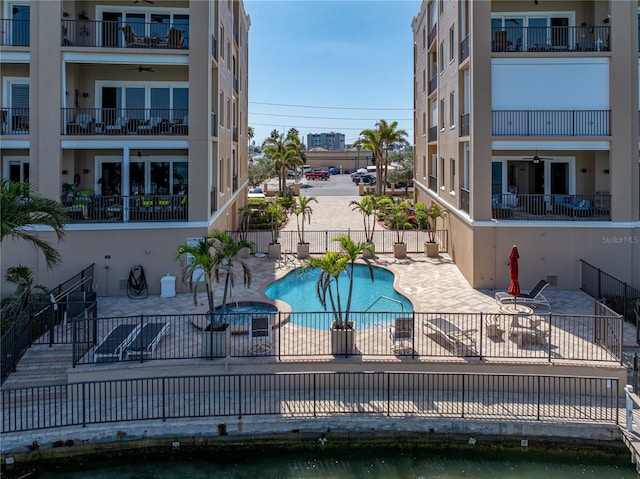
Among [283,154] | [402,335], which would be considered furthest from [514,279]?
[283,154]

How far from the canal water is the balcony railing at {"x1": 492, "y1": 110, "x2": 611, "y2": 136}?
1268cm

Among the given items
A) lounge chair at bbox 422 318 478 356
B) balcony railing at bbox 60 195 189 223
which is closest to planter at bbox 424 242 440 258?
lounge chair at bbox 422 318 478 356

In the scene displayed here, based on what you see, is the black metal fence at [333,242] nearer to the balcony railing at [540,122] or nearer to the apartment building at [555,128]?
the apartment building at [555,128]

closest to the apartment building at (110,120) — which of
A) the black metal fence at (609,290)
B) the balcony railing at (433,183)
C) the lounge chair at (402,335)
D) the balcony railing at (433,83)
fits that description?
the lounge chair at (402,335)

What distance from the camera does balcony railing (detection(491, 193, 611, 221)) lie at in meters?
19.7

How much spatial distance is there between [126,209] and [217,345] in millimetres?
8715

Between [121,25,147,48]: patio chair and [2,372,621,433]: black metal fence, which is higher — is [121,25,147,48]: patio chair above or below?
above

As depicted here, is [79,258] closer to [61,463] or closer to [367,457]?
[61,463]

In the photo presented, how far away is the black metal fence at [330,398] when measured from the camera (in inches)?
432

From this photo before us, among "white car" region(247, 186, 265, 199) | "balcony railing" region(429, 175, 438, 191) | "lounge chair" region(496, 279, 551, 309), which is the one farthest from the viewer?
"white car" region(247, 186, 265, 199)

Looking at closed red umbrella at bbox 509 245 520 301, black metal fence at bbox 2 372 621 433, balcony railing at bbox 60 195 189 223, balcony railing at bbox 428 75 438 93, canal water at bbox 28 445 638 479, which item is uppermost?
balcony railing at bbox 428 75 438 93

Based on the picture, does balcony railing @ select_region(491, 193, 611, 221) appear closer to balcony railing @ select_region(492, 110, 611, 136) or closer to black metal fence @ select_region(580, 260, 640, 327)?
black metal fence @ select_region(580, 260, 640, 327)

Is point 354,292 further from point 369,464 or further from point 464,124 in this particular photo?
point 369,464

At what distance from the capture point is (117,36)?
66.6ft
